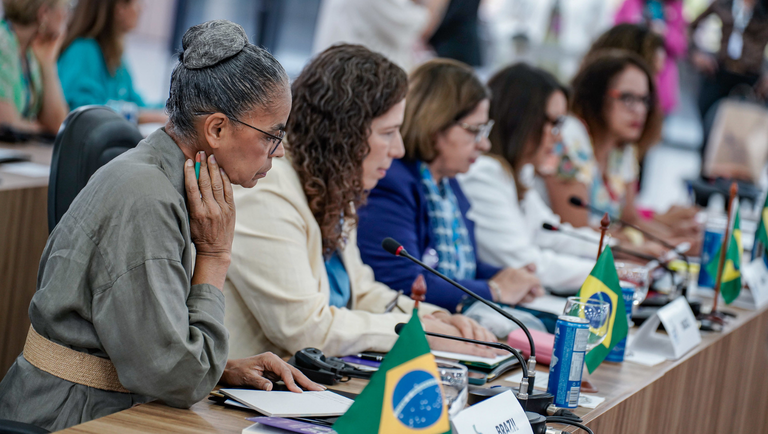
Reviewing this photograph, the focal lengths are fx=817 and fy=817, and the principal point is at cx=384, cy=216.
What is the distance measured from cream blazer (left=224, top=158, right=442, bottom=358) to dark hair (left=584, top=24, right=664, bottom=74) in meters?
2.79

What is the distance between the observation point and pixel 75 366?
1.16 m

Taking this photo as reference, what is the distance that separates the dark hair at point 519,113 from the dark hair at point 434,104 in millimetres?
439

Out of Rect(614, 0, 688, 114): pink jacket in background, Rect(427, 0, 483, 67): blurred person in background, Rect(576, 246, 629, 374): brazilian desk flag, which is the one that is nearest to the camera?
Rect(576, 246, 629, 374): brazilian desk flag

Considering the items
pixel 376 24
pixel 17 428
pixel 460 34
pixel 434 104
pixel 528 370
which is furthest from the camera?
pixel 460 34

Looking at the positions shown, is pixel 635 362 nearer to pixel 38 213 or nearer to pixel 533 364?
pixel 533 364

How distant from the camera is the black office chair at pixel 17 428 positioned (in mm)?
1093

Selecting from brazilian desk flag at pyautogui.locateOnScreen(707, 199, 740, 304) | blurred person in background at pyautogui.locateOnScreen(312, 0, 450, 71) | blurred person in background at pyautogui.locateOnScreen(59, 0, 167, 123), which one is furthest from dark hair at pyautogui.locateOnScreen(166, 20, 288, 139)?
blurred person in background at pyautogui.locateOnScreen(312, 0, 450, 71)

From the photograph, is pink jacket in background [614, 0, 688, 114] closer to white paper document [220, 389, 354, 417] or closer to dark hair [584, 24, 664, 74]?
dark hair [584, 24, 664, 74]

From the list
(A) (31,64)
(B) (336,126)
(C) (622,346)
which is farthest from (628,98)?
(A) (31,64)

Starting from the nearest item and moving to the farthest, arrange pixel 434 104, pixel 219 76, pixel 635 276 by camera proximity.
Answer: pixel 219 76 → pixel 635 276 → pixel 434 104

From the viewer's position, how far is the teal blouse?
137 inches

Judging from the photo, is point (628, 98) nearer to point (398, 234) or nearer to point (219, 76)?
point (398, 234)

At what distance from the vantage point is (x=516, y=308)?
6.42 feet

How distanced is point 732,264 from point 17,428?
6.22ft
